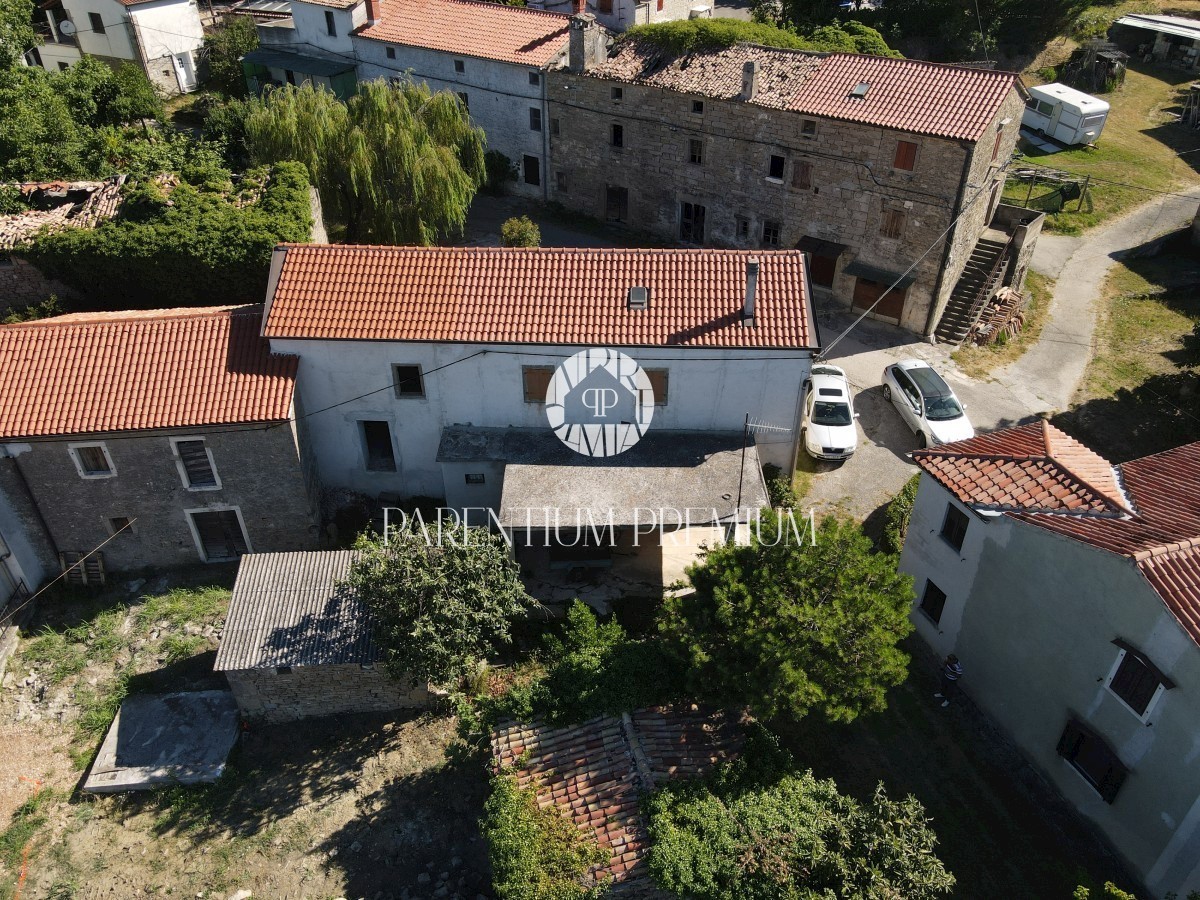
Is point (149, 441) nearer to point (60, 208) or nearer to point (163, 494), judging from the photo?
point (163, 494)

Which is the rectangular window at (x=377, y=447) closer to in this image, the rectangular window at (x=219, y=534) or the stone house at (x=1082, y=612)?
the rectangular window at (x=219, y=534)

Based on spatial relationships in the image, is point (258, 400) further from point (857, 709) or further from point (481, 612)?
point (857, 709)

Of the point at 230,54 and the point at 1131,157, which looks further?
the point at 230,54

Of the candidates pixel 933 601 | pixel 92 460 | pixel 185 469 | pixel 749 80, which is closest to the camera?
pixel 933 601

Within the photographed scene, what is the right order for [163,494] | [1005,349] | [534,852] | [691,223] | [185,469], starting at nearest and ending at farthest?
[534,852], [185,469], [163,494], [1005,349], [691,223]

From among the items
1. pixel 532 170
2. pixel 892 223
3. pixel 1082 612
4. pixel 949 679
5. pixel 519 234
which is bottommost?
pixel 949 679

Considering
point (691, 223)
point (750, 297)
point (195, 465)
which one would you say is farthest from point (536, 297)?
point (691, 223)

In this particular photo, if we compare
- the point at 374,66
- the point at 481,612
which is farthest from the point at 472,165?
the point at 481,612
